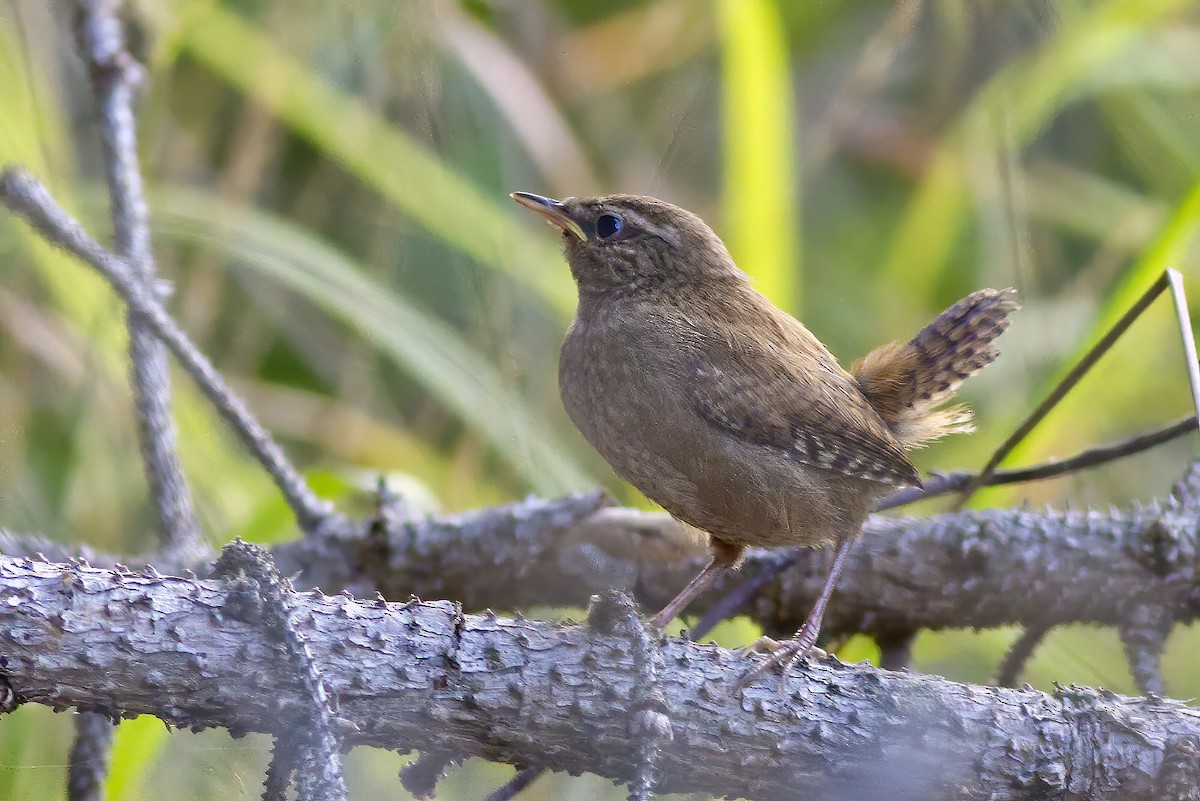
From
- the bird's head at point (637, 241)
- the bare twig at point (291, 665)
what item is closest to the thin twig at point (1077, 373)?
the bird's head at point (637, 241)

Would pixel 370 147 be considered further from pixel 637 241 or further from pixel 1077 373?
pixel 1077 373

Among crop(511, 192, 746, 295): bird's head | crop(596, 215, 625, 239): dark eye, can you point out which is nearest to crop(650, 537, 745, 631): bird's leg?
crop(511, 192, 746, 295): bird's head

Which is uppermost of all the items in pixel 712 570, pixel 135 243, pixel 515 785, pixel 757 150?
pixel 757 150

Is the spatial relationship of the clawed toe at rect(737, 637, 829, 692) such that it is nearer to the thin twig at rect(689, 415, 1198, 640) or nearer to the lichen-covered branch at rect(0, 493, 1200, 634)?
the thin twig at rect(689, 415, 1198, 640)

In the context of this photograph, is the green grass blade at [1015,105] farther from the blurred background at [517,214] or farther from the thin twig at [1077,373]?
the thin twig at [1077,373]

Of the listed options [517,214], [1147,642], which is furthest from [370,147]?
[1147,642]

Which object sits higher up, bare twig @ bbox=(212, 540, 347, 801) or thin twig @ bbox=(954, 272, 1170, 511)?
thin twig @ bbox=(954, 272, 1170, 511)

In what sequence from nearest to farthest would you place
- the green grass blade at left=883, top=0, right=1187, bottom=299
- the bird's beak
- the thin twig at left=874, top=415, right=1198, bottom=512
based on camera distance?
the thin twig at left=874, top=415, right=1198, bottom=512
the bird's beak
the green grass blade at left=883, top=0, right=1187, bottom=299
